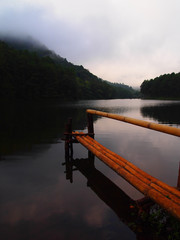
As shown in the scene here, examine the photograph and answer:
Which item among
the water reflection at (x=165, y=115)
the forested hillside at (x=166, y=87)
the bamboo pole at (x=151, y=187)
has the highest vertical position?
the forested hillside at (x=166, y=87)

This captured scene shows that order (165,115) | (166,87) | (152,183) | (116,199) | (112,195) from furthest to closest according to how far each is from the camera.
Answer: (166,87), (165,115), (112,195), (116,199), (152,183)

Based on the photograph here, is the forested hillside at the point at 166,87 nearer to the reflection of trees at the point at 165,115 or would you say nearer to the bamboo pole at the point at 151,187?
the reflection of trees at the point at 165,115

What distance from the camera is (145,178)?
410 centimetres

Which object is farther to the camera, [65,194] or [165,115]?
[165,115]

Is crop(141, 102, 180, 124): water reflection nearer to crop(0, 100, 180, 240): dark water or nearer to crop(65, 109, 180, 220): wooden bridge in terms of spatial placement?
crop(0, 100, 180, 240): dark water

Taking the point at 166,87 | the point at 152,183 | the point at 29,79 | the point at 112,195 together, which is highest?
the point at 29,79

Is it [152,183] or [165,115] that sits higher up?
[152,183]

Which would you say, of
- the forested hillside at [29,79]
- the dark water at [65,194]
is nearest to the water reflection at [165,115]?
the dark water at [65,194]

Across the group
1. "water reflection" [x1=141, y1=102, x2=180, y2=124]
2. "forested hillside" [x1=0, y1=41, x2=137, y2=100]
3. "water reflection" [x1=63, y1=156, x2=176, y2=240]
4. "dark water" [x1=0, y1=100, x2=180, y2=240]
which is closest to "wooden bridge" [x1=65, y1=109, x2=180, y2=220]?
"water reflection" [x1=63, y1=156, x2=176, y2=240]

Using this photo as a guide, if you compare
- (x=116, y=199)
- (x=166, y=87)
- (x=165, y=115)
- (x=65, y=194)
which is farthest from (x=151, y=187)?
(x=166, y=87)

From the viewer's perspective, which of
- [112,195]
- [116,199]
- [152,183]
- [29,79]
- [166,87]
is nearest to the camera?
[152,183]

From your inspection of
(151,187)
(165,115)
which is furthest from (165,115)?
(151,187)

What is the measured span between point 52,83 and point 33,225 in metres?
98.1

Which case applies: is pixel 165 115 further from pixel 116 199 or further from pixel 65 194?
pixel 65 194
